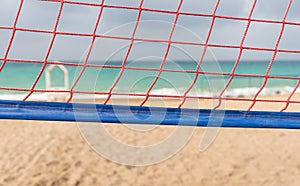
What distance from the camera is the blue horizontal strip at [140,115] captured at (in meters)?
1.82

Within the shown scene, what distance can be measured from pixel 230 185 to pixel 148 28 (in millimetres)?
1410

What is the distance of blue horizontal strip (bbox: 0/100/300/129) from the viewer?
1.82 metres

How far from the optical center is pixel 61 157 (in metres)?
3.64

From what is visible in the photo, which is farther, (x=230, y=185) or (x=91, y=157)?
(x=91, y=157)

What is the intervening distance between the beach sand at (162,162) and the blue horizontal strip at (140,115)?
4.28ft

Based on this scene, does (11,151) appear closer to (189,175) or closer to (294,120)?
(189,175)

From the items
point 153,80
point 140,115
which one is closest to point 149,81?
point 153,80

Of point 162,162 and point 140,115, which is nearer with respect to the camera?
point 140,115

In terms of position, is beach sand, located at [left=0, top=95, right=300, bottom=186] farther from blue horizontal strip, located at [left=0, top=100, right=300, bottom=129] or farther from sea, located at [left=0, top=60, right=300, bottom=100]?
blue horizontal strip, located at [left=0, top=100, right=300, bottom=129]

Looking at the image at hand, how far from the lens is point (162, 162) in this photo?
3535 mm

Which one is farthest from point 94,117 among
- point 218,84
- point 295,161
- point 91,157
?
point 218,84

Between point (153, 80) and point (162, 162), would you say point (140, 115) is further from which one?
point (153, 80)

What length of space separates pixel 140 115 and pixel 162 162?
1.74m

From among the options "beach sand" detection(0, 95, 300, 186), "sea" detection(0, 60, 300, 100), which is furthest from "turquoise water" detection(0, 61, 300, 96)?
"beach sand" detection(0, 95, 300, 186)
